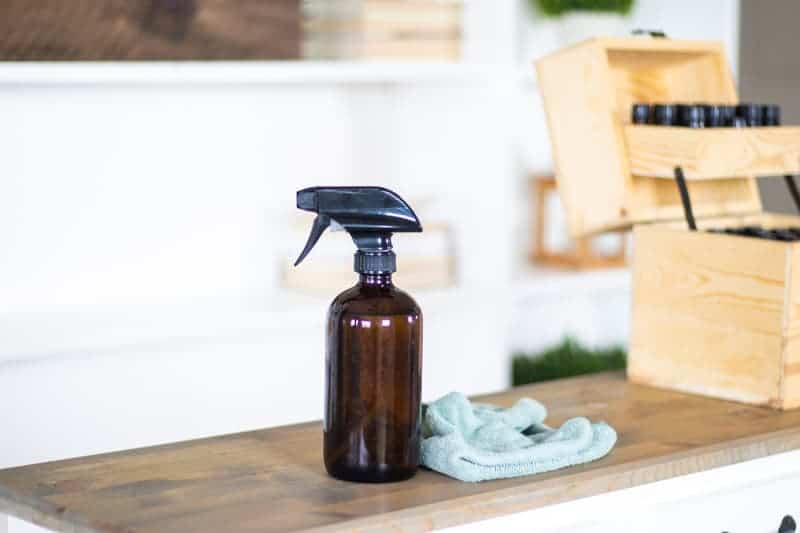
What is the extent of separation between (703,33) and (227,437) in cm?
240

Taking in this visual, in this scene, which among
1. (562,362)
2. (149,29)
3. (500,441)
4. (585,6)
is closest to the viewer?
(500,441)

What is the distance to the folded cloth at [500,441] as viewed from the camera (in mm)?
1446

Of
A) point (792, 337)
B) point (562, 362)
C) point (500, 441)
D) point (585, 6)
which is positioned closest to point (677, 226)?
point (792, 337)

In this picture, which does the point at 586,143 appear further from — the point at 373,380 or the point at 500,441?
the point at 373,380

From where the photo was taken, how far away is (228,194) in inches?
116

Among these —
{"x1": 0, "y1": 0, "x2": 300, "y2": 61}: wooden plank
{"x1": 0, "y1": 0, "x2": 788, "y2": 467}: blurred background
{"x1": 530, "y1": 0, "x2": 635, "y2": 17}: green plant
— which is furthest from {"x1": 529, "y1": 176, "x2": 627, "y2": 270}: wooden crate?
{"x1": 0, "y1": 0, "x2": 300, "y2": 61}: wooden plank

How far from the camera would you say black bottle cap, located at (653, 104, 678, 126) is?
199cm

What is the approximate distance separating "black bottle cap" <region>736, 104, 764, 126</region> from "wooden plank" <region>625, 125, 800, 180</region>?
0.9 inches

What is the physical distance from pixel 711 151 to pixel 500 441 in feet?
2.08

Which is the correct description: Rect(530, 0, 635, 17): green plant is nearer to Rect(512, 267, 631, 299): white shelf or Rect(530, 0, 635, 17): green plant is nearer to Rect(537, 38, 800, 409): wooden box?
Rect(512, 267, 631, 299): white shelf

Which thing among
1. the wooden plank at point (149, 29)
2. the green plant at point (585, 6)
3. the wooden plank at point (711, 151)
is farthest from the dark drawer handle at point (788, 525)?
the green plant at point (585, 6)

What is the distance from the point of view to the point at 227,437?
1.63 m

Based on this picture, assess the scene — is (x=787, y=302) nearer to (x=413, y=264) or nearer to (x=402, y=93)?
(x=413, y=264)

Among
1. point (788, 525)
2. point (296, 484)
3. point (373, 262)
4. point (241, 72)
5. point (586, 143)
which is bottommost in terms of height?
point (788, 525)
